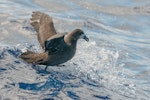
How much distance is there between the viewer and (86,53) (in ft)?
44.0

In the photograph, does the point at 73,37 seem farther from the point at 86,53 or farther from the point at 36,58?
the point at 86,53

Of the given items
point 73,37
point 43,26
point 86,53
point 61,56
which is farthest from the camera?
point 86,53

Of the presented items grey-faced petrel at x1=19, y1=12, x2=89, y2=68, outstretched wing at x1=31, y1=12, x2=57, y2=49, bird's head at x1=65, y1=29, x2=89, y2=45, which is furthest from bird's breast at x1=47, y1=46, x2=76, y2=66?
outstretched wing at x1=31, y1=12, x2=57, y2=49

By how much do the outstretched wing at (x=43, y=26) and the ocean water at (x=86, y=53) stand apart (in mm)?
584

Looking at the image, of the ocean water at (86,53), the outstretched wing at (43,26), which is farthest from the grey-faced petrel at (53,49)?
the ocean water at (86,53)

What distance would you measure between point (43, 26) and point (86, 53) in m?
2.00

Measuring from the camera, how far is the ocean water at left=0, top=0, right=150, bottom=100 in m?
10.6

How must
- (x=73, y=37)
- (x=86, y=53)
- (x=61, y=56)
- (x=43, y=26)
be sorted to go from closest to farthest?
1. (x=61, y=56)
2. (x=73, y=37)
3. (x=43, y=26)
4. (x=86, y=53)

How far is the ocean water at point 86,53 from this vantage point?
10.6 metres

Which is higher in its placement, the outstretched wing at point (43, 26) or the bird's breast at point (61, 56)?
the outstretched wing at point (43, 26)

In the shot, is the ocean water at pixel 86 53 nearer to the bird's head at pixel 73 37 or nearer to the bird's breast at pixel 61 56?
the bird's breast at pixel 61 56

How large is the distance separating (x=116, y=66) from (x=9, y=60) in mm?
3456

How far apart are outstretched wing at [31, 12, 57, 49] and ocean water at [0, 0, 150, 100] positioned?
1.91 ft

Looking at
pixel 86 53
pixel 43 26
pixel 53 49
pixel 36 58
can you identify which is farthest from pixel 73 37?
pixel 86 53
